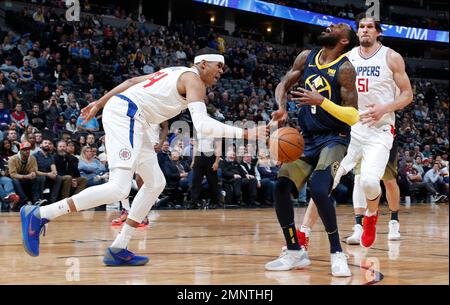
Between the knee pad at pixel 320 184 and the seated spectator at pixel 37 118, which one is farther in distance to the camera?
the seated spectator at pixel 37 118

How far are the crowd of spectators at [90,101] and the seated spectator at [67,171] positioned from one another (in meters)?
0.02

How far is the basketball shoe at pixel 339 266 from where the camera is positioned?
4.94 metres

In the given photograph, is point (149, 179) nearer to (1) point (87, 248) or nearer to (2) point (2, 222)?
(1) point (87, 248)

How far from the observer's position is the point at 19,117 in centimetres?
1421

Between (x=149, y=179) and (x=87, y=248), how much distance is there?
4.86 feet

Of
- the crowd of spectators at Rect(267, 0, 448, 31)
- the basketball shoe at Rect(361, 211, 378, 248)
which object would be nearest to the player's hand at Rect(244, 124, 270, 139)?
the basketball shoe at Rect(361, 211, 378, 248)

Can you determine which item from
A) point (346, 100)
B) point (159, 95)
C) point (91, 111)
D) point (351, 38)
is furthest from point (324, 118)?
point (91, 111)

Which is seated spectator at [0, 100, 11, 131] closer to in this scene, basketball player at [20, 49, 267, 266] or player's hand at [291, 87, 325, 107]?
basketball player at [20, 49, 267, 266]

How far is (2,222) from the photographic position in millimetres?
9719

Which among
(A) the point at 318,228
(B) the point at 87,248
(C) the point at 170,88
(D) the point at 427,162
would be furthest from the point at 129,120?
(D) the point at 427,162

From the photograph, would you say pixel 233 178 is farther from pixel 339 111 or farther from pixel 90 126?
pixel 339 111

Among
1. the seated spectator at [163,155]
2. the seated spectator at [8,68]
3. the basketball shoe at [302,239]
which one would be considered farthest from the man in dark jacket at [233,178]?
the basketball shoe at [302,239]

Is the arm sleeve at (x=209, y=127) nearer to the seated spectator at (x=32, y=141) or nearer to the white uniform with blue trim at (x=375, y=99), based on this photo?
the white uniform with blue trim at (x=375, y=99)

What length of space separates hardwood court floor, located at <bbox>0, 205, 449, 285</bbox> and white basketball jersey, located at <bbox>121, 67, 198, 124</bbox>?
51.4 inches
